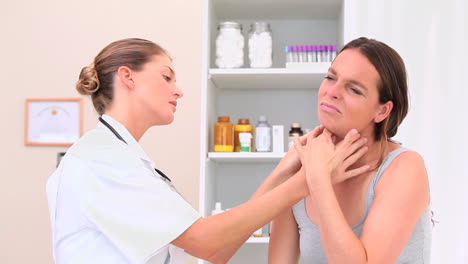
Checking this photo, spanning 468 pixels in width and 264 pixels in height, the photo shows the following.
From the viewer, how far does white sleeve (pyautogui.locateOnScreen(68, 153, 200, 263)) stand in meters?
1.37

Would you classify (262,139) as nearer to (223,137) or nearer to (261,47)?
(223,137)

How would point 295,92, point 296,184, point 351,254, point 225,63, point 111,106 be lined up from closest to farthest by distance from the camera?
point 351,254 < point 296,184 < point 111,106 < point 225,63 < point 295,92

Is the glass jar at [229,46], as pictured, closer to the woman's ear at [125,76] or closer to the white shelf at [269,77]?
the white shelf at [269,77]

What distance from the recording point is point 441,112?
255 centimetres

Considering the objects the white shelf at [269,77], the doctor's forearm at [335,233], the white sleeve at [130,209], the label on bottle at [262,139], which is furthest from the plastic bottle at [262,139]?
the doctor's forearm at [335,233]

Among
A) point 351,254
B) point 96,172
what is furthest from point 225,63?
point 351,254

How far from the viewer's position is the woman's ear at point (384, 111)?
4.52 feet

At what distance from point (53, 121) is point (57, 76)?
0.23 meters

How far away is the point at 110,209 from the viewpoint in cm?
137

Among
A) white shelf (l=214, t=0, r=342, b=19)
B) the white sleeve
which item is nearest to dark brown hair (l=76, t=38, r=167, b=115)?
the white sleeve

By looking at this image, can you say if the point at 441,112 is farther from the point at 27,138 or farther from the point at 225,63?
the point at 27,138

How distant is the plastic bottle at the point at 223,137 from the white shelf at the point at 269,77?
212mm

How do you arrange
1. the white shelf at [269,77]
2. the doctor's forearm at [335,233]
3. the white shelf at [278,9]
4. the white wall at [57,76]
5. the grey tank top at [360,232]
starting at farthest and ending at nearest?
the white wall at [57,76] < the white shelf at [278,9] < the white shelf at [269,77] < the grey tank top at [360,232] < the doctor's forearm at [335,233]

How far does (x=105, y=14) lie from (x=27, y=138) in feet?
2.42
